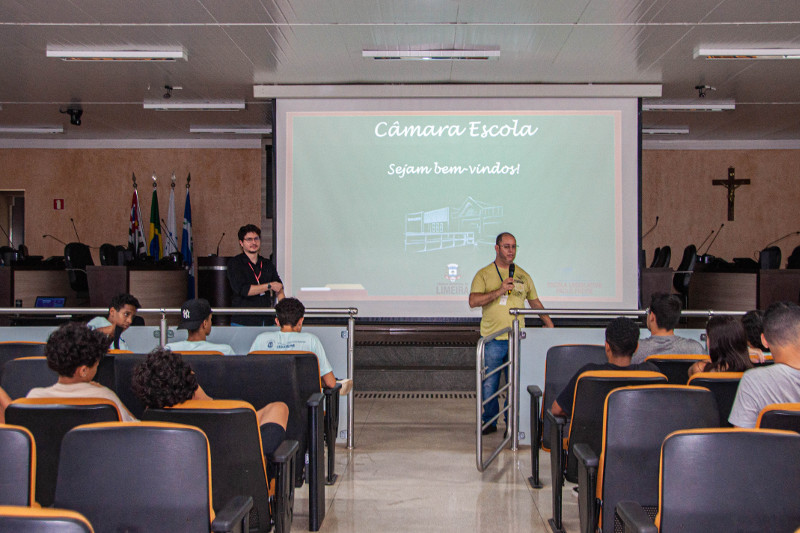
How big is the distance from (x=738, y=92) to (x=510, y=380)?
545 centimetres

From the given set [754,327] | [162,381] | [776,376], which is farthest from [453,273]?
[162,381]

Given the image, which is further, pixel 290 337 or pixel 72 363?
pixel 290 337

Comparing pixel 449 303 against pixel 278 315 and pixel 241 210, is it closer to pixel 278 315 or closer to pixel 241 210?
pixel 278 315

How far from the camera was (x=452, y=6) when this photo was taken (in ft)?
17.0

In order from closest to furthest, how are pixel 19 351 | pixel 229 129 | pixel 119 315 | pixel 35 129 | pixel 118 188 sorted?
pixel 19 351, pixel 119 315, pixel 229 129, pixel 35 129, pixel 118 188

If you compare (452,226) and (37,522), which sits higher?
(452,226)

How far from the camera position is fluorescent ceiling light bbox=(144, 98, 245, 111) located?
804 cm

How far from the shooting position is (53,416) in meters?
2.10

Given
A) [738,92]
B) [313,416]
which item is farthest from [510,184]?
[313,416]

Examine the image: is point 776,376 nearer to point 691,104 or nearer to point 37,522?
point 37,522

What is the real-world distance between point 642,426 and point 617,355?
0.79 m

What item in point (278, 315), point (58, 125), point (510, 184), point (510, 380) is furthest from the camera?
point (58, 125)

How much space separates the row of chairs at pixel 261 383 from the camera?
289cm

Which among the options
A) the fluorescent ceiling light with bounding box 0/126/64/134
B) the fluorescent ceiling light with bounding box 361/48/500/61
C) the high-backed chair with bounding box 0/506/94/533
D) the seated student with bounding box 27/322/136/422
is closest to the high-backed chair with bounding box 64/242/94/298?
the fluorescent ceiling light with bounding box 0/126/64/134
